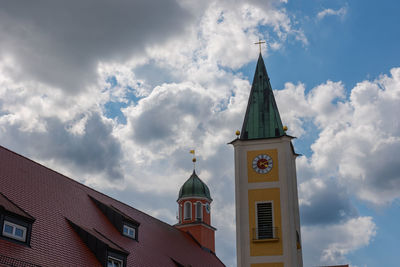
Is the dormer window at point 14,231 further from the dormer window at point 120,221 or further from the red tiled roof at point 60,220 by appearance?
the dormer window at point 120,221

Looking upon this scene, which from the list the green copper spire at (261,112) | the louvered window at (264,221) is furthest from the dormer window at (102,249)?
the green copper spire at (261,112)

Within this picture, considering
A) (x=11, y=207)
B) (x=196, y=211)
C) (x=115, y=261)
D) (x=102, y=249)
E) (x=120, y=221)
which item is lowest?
(x=115, y=261)

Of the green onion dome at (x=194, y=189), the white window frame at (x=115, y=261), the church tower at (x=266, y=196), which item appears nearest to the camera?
the white window frame at (x=115, y=261)

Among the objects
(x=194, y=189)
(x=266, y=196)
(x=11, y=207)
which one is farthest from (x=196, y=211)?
(x=11, y=207)

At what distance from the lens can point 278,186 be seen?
116ft

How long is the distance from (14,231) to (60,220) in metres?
4.19

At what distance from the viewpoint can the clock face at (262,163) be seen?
3591cm

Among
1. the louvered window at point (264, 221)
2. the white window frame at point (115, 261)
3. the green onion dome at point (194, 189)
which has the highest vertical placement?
the green onion dome at point (194, 189)

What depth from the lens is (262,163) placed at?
3612 cm

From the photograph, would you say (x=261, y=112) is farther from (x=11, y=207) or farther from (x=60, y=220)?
(x=11, y=207)

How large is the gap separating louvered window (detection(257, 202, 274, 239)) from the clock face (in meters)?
2.10

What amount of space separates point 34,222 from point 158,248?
1094 cm

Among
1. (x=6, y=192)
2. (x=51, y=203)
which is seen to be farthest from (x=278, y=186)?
(x=6, y=192)

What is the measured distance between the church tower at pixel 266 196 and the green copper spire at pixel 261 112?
0.20 feet
